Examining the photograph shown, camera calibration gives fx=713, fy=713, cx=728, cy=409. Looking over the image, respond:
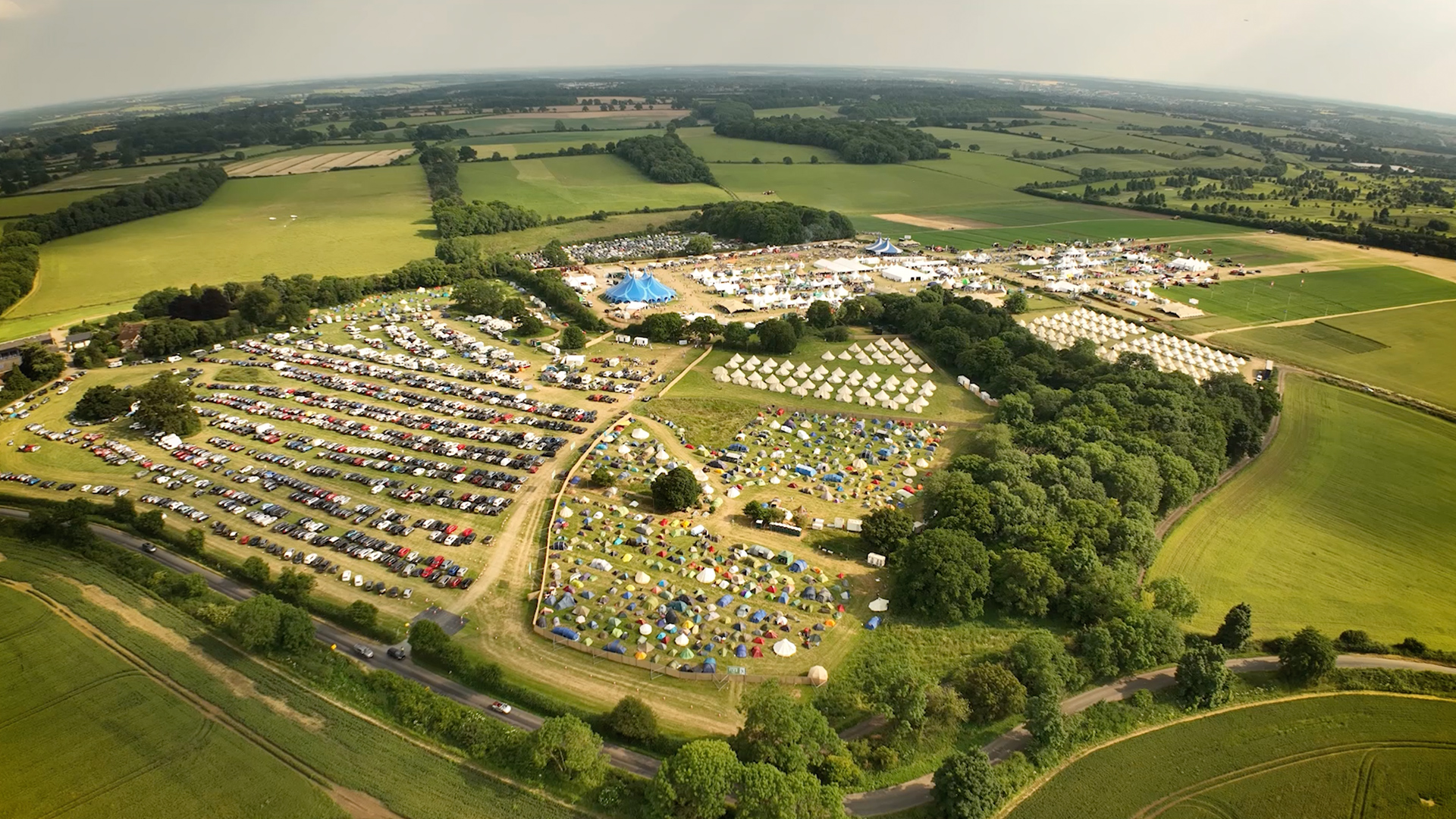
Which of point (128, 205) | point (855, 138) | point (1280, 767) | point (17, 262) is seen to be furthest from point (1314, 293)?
point (128, 205)

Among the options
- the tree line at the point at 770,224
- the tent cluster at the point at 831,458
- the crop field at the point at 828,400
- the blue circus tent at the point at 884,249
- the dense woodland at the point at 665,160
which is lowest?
the tent cluster at the point at 831,458

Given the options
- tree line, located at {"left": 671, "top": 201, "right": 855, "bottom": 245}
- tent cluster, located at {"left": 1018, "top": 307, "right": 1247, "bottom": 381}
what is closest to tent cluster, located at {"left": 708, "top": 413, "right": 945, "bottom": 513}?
tent cluster, located at {"left": 1018, "top": 307, "right": 1247, "bottom": 381}

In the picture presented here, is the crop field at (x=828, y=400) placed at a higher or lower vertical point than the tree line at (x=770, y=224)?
lower

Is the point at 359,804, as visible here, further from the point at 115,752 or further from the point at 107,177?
the point at 107,177

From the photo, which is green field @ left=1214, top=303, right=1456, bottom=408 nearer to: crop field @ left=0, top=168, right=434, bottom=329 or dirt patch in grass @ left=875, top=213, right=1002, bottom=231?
dirt patch in grass @ left=875, top=213, right=1002, bottom=231

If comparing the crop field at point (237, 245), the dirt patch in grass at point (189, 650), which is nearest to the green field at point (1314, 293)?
the dirt patch in grass at point (189, 650)

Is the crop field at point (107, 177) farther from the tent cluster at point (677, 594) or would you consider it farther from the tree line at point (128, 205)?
the tent cluster at point (677, 594)

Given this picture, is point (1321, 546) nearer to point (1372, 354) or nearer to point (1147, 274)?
point (1372, 354)
